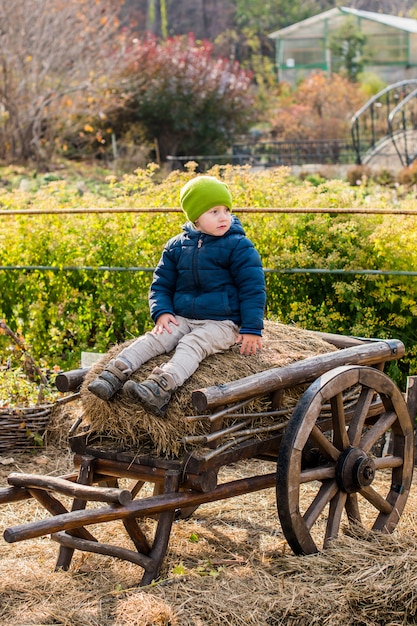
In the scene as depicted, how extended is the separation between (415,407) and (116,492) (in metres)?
2.27

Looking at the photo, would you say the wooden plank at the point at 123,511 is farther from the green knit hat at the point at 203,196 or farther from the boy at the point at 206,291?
the green knit hat at the point at 203,196

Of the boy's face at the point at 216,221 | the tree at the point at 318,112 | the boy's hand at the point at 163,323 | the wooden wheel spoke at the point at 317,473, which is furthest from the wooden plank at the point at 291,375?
the tree at the point at 318,112

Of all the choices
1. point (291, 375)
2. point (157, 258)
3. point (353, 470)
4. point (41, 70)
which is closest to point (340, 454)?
point (353, 470)

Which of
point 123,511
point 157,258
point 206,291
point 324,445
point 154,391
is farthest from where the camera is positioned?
point 157,258

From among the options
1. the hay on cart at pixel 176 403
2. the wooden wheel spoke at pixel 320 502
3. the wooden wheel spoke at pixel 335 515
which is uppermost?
the hay on cart at pixel 176 403

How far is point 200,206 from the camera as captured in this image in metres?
3.80

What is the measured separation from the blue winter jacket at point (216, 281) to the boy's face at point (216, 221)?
0.04m

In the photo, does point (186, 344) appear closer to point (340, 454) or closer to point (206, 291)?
point (206, 291)

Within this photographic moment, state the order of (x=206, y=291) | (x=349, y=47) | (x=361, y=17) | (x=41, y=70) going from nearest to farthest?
(x=206, y=291) → (x=41, y=70) → (x=349, y=47) → (x=361, y=17)

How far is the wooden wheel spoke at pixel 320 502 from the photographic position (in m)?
3.56

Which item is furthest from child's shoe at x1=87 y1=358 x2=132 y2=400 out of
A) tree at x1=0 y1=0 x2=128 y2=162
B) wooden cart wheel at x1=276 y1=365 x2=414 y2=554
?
tree at x1=0 y1=0 x2=128 y2=162

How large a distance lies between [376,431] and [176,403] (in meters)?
0.99

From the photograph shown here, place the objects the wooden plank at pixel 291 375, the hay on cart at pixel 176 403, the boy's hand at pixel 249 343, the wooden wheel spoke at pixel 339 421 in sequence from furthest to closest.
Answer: the boy's hand at pixel 249 343 → the wooden wheel spoke at pixel 339 421 → the hay on cart at pixel 176 403 → the wooden plank at pixel 291 375

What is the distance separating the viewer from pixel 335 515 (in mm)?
3684
